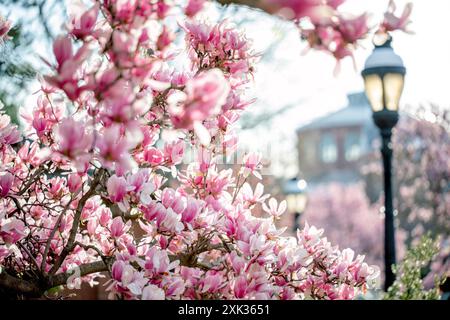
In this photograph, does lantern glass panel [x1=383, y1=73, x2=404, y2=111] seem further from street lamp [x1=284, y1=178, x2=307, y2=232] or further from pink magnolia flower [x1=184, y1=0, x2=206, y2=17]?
street lamp [x1=284, y1=178, x2=307, y2=232]

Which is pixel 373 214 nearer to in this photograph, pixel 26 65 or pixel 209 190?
pixel 26 65

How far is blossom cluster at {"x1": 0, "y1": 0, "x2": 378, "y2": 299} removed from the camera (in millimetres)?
2639

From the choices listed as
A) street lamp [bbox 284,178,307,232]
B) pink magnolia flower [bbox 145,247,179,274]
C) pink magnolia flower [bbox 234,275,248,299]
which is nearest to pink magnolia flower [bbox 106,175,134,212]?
pink magnolia flower [bbox 145,247,179,274]

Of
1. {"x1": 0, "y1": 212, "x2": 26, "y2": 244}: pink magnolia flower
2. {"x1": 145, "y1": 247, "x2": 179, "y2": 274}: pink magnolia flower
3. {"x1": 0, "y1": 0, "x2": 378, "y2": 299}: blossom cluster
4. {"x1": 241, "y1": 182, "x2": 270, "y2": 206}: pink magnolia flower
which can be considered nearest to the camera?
{"x1": 0, "y1": 0, "x2": 378, "y2": 299}: blossom cluster

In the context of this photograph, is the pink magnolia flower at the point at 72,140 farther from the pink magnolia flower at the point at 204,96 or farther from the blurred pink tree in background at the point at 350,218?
the blurred pink tree in background at the point at 350,218

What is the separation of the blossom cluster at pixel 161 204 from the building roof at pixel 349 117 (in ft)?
186

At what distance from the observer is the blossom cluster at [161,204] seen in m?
2.64

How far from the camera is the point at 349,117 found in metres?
61.4

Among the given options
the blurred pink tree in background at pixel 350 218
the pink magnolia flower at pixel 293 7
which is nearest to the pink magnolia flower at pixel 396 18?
the pink magnolia flower at pixel 293 7

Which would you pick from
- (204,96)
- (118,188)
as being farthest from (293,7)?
(118,188)

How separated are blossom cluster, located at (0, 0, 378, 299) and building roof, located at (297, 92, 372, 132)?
5680cm

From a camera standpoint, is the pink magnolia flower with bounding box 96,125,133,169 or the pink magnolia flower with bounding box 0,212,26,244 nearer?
the pink magnolia flower with bounding box 96,125,133,169

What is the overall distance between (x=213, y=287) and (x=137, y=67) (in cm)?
130

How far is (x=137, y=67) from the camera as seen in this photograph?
82.4 inches
